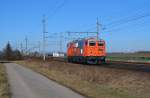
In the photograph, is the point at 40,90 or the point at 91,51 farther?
the point at 91,51

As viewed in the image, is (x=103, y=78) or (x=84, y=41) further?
(x=84, y=41)

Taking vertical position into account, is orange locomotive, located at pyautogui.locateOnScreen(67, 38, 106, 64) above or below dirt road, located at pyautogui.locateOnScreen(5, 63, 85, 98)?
above

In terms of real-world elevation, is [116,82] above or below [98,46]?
below

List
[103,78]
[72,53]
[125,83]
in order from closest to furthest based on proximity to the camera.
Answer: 1. [125,83]
2. [103,78]
3. [72,53]

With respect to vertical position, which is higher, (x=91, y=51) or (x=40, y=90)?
(x=91, y=51)

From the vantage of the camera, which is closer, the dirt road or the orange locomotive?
the dirt road

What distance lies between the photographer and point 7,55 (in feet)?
498

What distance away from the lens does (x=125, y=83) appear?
2200 centimetres

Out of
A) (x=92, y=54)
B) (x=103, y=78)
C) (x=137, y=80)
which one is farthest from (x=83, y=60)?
(x=137, y=80)

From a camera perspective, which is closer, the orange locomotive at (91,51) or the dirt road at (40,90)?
the dirt road at (40,90)

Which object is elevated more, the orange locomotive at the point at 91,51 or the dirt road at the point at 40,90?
the orange locomotive at the point at 91,51

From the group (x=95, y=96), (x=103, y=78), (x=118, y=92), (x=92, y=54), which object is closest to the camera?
(x=95, y=96)

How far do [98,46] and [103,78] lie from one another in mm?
27773

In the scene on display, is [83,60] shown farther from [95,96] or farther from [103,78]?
[95,96]
